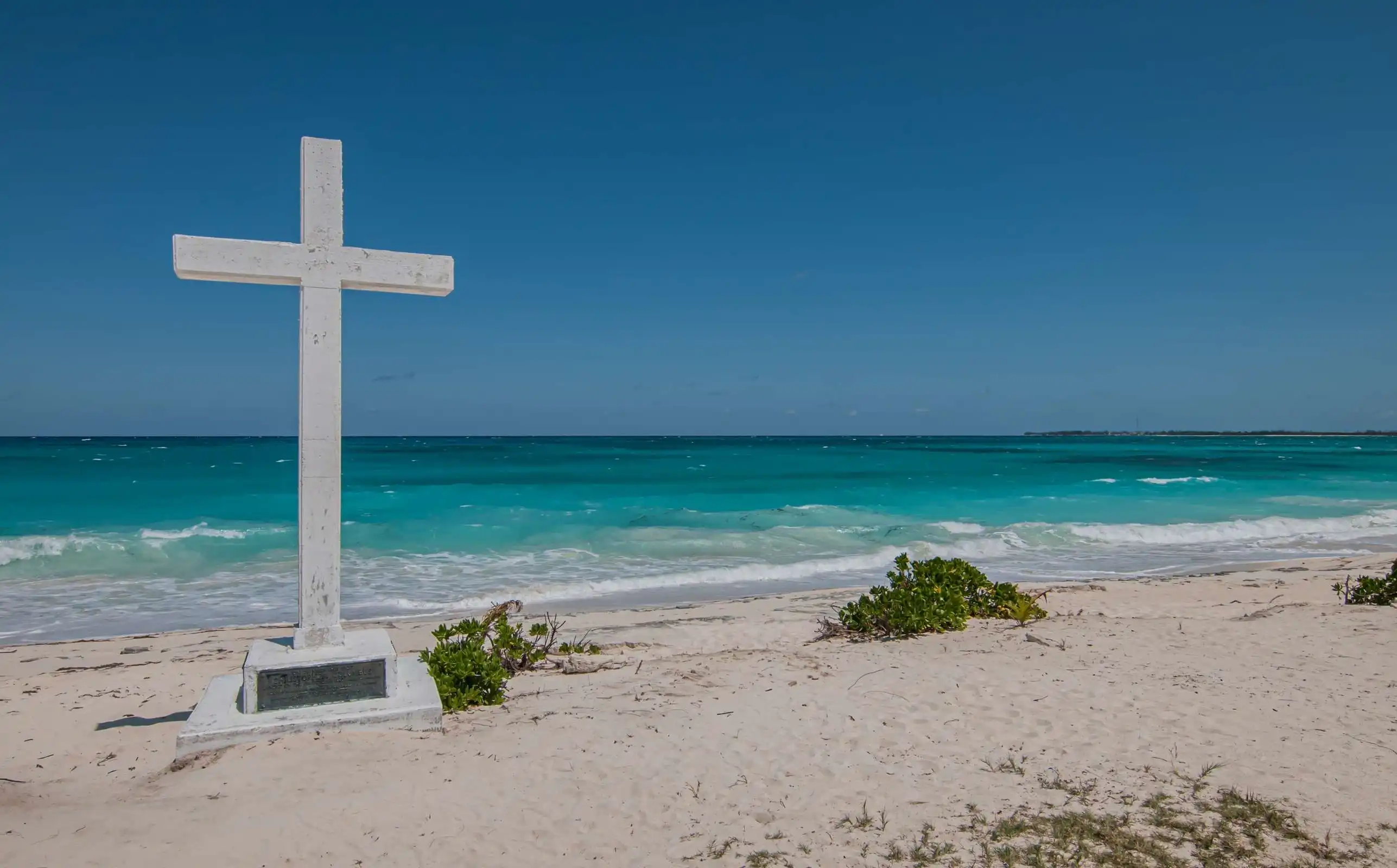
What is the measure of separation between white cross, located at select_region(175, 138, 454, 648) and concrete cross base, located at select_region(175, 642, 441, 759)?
43cm

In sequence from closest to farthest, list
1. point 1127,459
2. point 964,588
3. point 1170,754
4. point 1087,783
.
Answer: point 1087,783 < point 1170,754 < point 964,588 < point 1127,459

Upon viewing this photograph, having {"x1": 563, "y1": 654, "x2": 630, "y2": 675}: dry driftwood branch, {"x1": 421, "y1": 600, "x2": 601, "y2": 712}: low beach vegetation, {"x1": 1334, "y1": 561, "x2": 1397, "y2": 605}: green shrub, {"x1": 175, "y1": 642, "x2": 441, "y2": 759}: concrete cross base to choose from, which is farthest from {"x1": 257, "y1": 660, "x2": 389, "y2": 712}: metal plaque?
{"x1": 1334, "y1": 561, "x2": 1397, "y2": 605}: green shrub

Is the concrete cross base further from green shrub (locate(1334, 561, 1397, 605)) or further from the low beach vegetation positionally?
green shrub (locate(1334, 561, 1397, 605))

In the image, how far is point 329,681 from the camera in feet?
15.5

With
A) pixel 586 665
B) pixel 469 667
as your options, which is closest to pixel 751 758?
pixel 469 667

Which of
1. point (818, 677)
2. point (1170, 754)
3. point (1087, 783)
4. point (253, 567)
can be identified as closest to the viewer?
point (1087, 783)

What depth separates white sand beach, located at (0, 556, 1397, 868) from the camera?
3.54m

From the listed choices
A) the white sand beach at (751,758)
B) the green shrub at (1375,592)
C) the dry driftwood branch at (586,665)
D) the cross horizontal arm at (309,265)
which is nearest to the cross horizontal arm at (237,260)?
the cross horizontal arm at (309,265)

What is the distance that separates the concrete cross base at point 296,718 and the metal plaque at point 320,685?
0.03m

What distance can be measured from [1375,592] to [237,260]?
1092 cm

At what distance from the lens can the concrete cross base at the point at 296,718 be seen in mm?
4406

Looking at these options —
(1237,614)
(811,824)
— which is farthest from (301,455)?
(1237,614)

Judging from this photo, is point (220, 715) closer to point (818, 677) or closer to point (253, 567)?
point (818, 677)

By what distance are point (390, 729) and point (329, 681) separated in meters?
0.46
